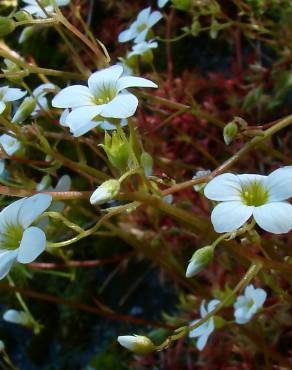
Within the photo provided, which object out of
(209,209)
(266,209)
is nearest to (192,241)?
(209,209)

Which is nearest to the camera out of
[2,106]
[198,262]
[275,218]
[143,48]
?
[275,218]

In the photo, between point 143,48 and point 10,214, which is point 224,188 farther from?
point 143,48

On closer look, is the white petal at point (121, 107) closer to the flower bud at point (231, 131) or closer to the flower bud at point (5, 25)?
the flower bud at point (231, 131)

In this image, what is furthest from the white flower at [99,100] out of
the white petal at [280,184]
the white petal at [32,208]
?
the white petal at [280,184]

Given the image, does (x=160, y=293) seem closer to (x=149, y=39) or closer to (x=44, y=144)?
(x=149, y=39)

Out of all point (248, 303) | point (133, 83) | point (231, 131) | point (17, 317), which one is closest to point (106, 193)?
point (133, 83)

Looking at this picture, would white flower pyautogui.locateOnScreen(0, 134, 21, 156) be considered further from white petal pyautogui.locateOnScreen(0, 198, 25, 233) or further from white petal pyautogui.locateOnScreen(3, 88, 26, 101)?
white petal pyautogui.locateOnScreen(0, 198, 25, 233)
